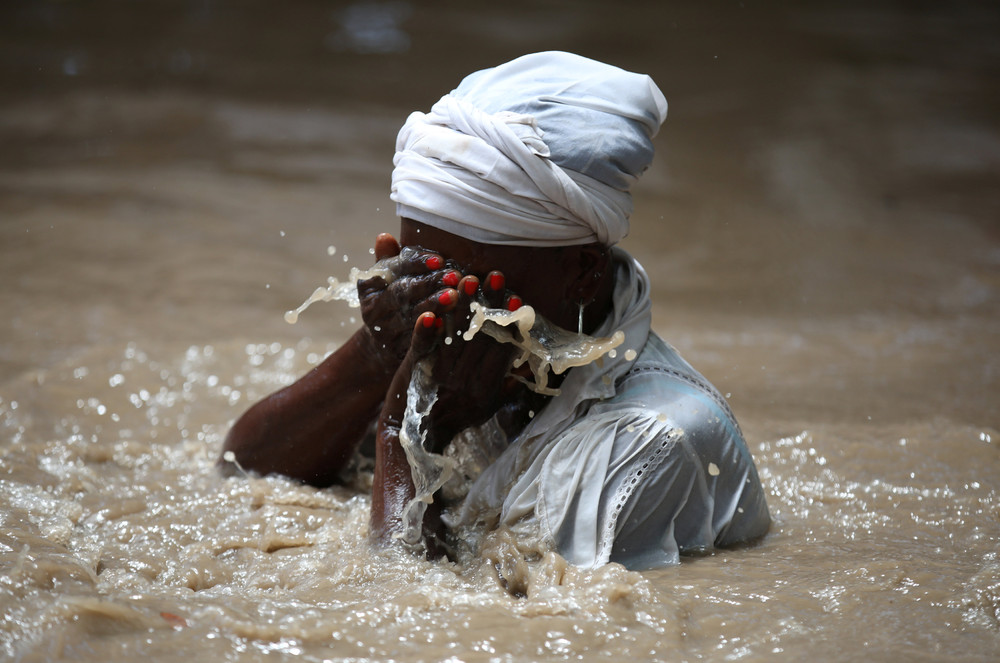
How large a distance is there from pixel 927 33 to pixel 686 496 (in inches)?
403

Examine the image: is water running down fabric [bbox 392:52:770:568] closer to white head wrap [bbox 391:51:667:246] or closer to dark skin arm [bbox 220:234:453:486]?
white head wrap [bbox 391:51:667:246]

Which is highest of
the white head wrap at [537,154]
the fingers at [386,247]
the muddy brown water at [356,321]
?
the white head wrap at [537,154]

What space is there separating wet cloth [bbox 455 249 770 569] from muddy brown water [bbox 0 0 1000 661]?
10cm

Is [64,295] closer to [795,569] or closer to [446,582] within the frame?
[446,582]

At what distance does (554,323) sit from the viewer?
2428mm

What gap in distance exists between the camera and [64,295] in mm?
5340

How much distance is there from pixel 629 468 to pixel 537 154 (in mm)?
761

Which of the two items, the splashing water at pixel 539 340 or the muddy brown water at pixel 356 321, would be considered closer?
the muddy brown water at pixel 356 321

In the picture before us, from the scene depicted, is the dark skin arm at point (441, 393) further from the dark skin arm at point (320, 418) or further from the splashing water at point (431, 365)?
the dark skin arm at point (320, 418)

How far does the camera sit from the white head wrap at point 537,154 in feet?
7.36

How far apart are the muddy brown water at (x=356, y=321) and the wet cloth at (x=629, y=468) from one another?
103 mm

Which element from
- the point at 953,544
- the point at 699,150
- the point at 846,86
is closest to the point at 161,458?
the point at 953,544

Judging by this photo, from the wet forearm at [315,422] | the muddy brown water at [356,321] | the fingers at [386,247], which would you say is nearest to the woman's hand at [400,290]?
the fingers at [386,247]

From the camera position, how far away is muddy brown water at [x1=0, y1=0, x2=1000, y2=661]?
2.02 m
